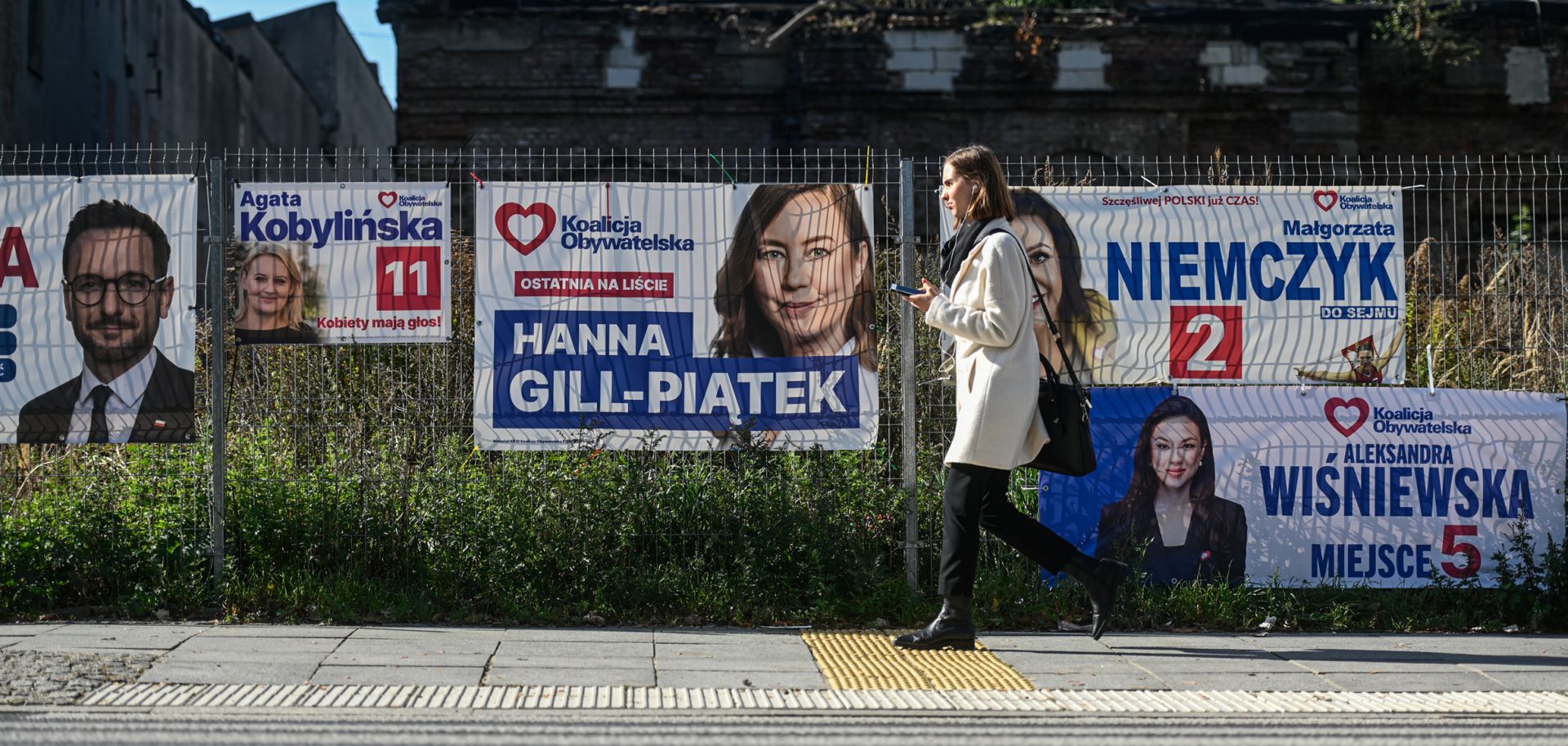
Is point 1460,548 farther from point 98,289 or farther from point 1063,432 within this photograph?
point 98,289

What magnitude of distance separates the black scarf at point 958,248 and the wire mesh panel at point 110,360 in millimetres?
3565

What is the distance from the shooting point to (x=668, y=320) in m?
7.28

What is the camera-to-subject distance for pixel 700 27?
20.4 m

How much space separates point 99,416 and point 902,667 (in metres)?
4.11

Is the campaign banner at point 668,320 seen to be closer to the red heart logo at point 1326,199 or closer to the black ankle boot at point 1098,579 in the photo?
the black ankle boot at point 1098,579

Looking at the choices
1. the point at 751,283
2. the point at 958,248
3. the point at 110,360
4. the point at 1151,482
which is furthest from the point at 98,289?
the point at 1151,482

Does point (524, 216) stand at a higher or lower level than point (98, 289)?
higher

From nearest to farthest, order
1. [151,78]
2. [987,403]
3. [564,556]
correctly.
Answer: [987,403], [564,556], [151,78]

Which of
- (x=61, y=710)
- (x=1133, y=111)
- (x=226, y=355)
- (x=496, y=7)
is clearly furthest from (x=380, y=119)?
(x=61, y=710)

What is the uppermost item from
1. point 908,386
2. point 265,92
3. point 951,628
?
point 265,92

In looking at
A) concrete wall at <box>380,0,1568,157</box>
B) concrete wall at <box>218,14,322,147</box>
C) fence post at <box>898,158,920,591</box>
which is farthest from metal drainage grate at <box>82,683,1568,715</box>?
concrete wall at <box>218,14,322,147</box>

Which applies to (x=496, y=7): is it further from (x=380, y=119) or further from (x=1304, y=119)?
(x=380, y=119)

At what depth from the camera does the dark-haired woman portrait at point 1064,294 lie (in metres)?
7.36

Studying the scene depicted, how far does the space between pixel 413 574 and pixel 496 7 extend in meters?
14.6
